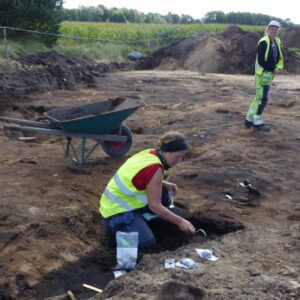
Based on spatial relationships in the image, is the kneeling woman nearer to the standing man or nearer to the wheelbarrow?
the wheelbarrow

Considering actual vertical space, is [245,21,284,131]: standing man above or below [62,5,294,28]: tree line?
above

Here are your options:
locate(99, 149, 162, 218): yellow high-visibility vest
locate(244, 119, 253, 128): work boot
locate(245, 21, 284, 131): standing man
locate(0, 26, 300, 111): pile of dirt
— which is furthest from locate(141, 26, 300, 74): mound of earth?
locate(99, 149, 162, 218): yellow high-visibility vest

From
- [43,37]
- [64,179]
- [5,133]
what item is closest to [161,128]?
[5,133]

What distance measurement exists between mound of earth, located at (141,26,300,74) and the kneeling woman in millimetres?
24181

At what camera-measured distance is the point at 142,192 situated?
4930mm

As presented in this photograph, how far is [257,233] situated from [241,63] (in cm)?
2481

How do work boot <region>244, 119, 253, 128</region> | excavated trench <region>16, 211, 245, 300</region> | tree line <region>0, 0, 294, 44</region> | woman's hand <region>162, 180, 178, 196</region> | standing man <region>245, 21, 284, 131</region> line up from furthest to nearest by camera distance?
1. tree line <region>0, 0, 294, 44</region>
2. work boot <region>244, 119, 253, 128</region>
3. standing man <region>245, 21, 284, 131</region>
4. woman's hand <region>162, 180, 178, 196</region>
5. excavated trench <region>16, 211, 245, 300</region>

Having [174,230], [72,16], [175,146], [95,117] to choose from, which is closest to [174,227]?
[174,230]

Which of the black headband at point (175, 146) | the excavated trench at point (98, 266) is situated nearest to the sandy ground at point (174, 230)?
the excavated trench at point (98, 266)

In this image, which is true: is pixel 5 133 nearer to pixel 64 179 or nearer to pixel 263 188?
pixel 64 179

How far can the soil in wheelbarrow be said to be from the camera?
14.6ft

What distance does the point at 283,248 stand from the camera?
5.25 m

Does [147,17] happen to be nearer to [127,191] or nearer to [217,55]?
[217,55]

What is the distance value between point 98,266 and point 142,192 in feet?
2.86
